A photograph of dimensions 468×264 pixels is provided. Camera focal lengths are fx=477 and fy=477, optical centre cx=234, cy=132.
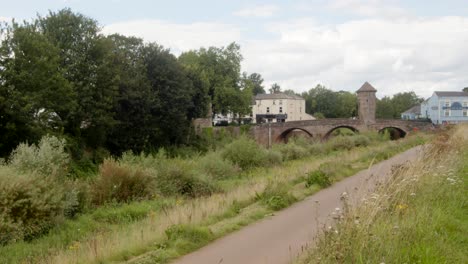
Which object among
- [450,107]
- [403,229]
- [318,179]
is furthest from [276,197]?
[450,107]

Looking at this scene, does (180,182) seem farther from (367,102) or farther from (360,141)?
(367,102)

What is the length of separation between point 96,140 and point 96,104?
407 cm

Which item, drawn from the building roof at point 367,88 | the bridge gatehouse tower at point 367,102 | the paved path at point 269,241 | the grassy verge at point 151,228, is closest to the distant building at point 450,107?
the building roof at point 367,88

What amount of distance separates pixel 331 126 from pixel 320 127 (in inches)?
57.2

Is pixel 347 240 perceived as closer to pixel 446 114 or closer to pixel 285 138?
pixel 285 138

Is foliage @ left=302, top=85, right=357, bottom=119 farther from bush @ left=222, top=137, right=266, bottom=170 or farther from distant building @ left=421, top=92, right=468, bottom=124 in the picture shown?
bush @ left=222, top=137, right=266, bottom=170

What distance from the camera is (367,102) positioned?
6600 centimetres

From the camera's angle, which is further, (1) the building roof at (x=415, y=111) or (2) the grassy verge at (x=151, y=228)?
(1) the building roof at (x=415, y=111)

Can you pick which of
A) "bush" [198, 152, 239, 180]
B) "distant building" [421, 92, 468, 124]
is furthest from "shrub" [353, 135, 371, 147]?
"distant building" [421, 92, 468, 124]

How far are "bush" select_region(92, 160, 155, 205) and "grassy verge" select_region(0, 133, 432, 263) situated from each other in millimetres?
743

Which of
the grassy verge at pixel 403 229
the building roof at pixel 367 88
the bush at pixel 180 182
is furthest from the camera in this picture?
the building roof at pixel 367 88

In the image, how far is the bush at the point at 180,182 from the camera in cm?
1802

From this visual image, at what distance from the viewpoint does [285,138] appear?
223 feet

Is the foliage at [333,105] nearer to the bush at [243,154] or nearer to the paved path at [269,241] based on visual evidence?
the bush at [243,154]
